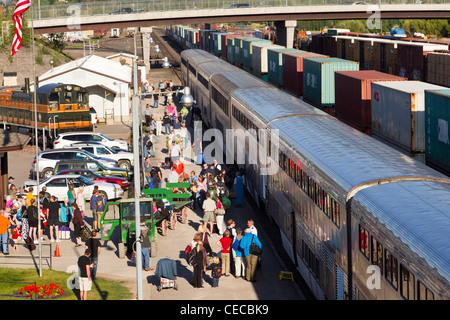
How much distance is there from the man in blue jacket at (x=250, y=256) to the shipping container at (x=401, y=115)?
236 inches

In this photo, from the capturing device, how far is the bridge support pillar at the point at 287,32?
9169cm

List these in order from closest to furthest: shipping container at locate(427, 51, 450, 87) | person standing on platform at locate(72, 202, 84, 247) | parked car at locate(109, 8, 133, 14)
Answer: person standing on platform at locate(72, 202, 84, 247), shipping container at locate(427, 51, 450, 87), parked car at locate(109, 8, 133, 14)

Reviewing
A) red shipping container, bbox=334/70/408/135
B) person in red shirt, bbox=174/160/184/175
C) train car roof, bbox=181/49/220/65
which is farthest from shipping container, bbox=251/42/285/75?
person in red shirt, bbox=174/160/184/175

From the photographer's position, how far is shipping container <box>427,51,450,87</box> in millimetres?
39531

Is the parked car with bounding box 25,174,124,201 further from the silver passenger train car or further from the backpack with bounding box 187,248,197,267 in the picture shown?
the backpack with bounding box 187,248,197,267

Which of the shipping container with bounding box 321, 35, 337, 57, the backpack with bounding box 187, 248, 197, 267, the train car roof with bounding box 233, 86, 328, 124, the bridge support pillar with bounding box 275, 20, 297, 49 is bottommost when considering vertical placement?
the backpack with bounding box 187, 248, 197, 267

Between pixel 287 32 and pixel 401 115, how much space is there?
228 ft

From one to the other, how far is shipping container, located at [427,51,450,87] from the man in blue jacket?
22.7m

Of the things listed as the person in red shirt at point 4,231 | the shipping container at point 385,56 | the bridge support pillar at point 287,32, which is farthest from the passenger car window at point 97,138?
the bridge support pillar at point 287,32

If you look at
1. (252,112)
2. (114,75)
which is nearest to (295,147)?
(252,112)

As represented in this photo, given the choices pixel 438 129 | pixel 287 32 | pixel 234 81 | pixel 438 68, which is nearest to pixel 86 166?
pixel 234 81

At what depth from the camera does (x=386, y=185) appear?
14.2 metres

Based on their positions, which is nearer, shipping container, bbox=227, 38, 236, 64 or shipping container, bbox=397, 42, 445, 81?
shipping container, bbox=397, 42, 445, 81
